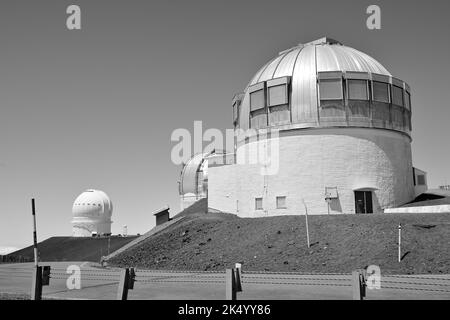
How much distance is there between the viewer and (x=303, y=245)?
84.0ft

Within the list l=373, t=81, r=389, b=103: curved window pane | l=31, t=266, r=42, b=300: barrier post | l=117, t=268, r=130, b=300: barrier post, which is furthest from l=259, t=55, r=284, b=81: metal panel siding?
l=31, t=266, r=42, b=300: barrier post

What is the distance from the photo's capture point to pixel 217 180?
41.4 metres

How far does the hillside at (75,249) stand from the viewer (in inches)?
1667

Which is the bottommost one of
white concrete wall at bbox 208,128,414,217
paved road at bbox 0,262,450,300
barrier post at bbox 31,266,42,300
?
paved road at bbox 0,262,450,300

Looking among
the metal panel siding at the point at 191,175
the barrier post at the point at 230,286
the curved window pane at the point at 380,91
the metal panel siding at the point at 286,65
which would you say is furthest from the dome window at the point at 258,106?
the metal panel siding at the point at 191,175

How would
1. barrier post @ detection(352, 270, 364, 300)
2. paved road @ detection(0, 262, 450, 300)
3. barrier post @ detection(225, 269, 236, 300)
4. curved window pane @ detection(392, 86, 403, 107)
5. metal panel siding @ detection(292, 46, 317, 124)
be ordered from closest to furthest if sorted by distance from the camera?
barrier post @ detection(352, 270, 364, 300), barrier post @ detection(225, 269, 236, 300), paved road @ detection(0, 262, 450, 300), metal panel siding @ detection(292, 46, 317, 124), curved window pane @ detection(392, 86, 403, 107)

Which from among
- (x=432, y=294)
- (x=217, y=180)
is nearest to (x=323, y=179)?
(x=217, y=180)

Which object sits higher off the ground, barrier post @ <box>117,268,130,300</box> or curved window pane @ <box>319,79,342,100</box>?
curved window pane @ <box>319,79,342,100</box>

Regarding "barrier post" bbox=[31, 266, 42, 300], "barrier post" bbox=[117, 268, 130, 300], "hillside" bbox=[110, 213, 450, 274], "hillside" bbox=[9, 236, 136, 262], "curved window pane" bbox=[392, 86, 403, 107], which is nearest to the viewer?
"barrier post" bbox=[117, 268, 130, 300]

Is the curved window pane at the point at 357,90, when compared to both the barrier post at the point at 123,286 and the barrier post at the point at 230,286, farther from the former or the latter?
the barrier post at the point at 123,286

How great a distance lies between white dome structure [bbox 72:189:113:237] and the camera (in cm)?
7338

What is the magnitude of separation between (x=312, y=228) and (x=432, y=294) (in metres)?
13.8

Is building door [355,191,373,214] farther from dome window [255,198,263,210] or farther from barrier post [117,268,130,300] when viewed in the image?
barrier post [117,268,130,300]

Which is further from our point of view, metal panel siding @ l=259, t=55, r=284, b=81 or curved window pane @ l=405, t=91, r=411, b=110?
curved window pane @ l=405, t=91, r=411, b=110
